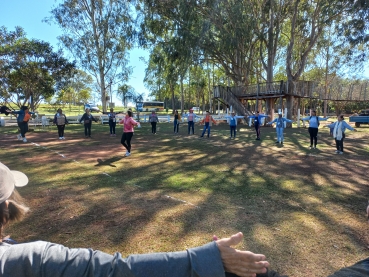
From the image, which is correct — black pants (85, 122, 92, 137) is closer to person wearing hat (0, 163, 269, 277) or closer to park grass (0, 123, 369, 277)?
park grass (0, 123, 369, 277)

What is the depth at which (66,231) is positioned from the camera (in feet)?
13.7

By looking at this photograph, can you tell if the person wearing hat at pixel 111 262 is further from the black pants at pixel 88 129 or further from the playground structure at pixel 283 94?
the playground structure at pixel 283 94

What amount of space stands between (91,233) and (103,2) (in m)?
34.3

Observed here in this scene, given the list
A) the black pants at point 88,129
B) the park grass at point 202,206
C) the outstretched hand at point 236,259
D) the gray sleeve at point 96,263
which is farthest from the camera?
the black pants at point 88,129

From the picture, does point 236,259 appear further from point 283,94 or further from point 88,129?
point 283,94

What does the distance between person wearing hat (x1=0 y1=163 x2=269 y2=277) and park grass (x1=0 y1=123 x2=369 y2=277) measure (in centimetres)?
229

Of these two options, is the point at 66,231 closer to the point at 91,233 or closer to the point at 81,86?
the point at 91,233

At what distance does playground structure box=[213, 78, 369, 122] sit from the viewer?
82.7 feet

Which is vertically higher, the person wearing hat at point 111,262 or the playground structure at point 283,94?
the playground structure at point 283,94

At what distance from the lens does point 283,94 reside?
2467 centimetres

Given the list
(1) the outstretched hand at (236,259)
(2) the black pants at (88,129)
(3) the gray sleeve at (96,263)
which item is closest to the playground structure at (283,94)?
(2) the black pants at (88,129)

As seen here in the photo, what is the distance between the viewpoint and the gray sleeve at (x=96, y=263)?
126 cm

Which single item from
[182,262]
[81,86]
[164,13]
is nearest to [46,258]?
[182,262]

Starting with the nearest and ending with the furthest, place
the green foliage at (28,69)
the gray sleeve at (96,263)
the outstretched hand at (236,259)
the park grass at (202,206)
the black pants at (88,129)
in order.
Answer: the gray sleeve at (96,263)
the outstretched hand at (236,259)
the park grass at (202,206)
the black pants at (88,129)
the green foliage at (28,69)
